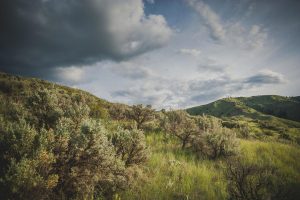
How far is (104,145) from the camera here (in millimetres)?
4801

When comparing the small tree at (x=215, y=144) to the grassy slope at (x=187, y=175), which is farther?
the small tree at (x=215, y=144)

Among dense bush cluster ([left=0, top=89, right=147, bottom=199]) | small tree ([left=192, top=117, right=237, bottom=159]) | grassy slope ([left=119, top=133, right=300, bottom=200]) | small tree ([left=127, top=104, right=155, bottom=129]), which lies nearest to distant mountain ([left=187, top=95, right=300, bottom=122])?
small tree ([left=127, top=104, right=155, bottom=129])

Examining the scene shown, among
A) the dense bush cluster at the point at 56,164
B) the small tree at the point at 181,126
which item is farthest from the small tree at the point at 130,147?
the small tree at the point at 181,126

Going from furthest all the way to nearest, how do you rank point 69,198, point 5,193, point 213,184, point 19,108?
point 19,108, point 213,184, point 69,198, point 5,193

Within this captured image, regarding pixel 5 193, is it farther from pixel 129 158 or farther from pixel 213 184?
pixel 213 184

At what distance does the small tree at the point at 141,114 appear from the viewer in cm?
1384

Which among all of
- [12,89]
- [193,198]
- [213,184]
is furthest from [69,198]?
[12,89]

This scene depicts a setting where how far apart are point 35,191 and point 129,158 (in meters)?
3.16

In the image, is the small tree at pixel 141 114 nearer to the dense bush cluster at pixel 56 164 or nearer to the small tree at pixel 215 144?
the small tree at pixel 215 144

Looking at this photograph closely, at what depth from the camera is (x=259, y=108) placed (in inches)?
5950

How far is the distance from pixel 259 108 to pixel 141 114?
160m

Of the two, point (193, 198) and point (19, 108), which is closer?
point (193, 198)

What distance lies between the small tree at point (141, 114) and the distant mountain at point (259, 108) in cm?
12009

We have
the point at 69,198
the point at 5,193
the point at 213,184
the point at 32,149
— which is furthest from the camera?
the point at 213,184
